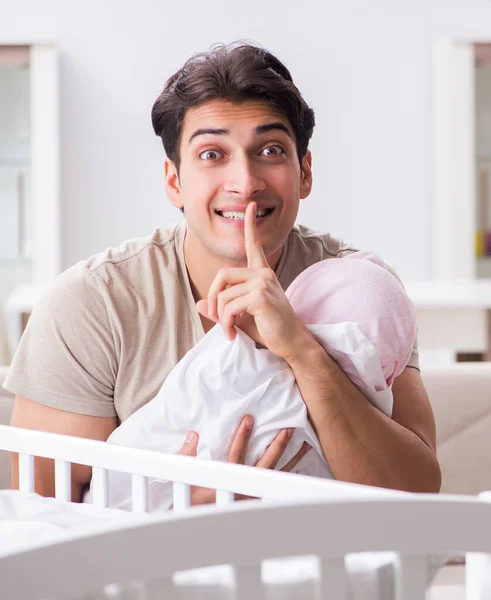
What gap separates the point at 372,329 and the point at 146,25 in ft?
10.7

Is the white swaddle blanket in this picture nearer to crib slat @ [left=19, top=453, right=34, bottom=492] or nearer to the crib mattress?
crib slat @ [left=19, top=453, right=34, bottom=492]

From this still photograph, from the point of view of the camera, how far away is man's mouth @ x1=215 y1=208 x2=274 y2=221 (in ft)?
3.82

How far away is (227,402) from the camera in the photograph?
977mm

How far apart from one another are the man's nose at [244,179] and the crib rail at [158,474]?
440 mm

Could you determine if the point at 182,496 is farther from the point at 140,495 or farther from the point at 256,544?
the point at 256,544

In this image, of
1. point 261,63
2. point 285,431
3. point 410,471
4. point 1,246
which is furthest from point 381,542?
point 1,246

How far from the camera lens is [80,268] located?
1248mm

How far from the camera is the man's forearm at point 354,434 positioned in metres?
1.00

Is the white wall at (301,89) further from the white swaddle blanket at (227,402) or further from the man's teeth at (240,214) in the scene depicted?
the white swaddle blanket at (227,402)

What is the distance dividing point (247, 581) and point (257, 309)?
57cm

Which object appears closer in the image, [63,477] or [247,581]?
[247,581]

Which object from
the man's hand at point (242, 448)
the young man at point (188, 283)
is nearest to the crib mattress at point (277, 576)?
the man's hand at point (242, 448)

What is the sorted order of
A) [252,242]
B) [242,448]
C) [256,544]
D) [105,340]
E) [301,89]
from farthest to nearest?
1. [301,89]
2. [105,340]
3. [252,242]
4. [242,448]
5. [256,544]

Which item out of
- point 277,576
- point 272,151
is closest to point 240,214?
point 272,151
